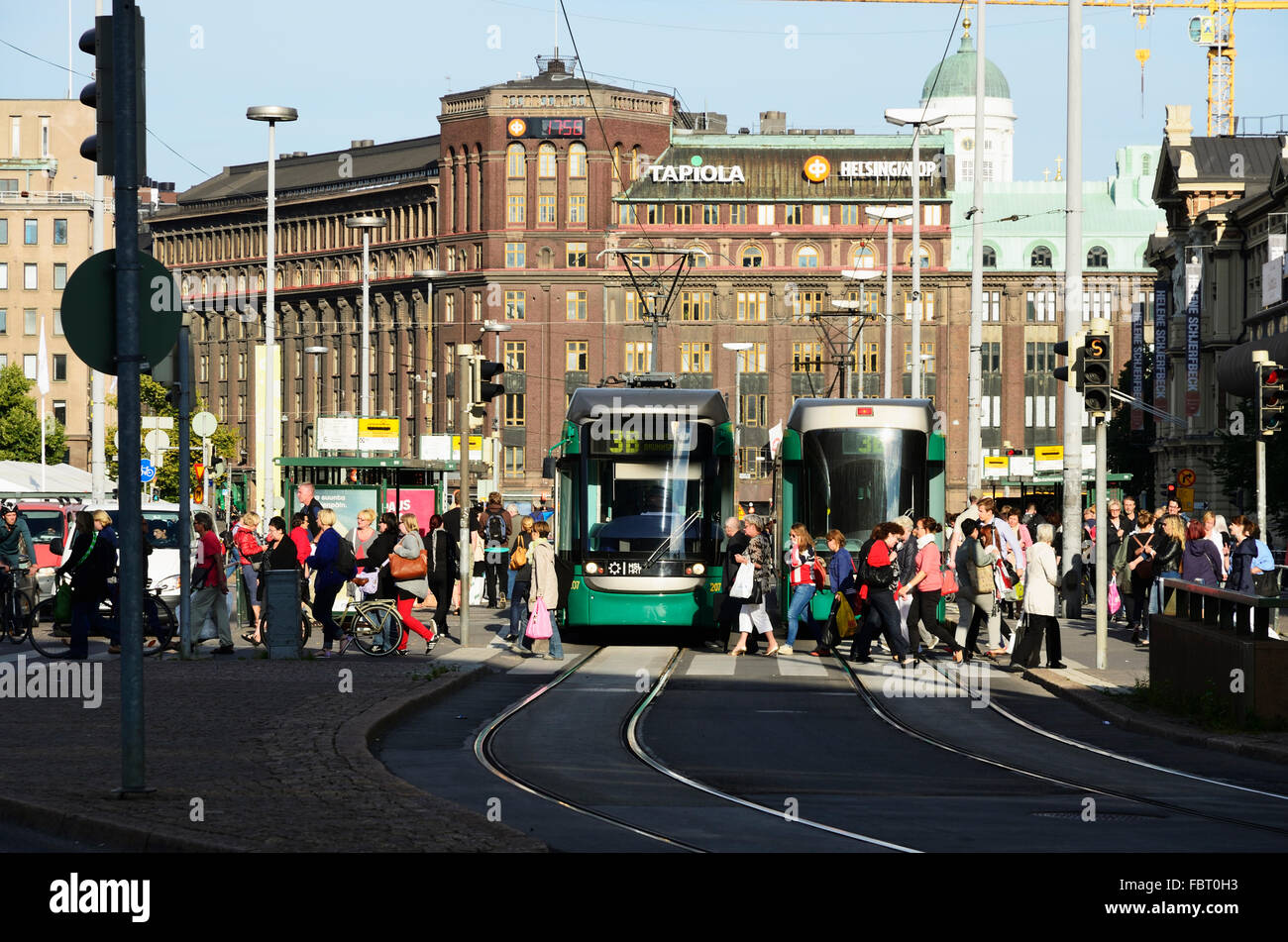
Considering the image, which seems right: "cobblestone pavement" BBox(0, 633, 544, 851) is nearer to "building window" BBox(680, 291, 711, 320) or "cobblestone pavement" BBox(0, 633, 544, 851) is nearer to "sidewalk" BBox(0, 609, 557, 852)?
"sidewalk" BBox(0, 609, 557, 852)

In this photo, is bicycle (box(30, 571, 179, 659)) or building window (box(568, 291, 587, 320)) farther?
building window (box(568, 291, 587, 320))

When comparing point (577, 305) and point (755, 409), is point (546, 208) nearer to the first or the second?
point (577, 305)

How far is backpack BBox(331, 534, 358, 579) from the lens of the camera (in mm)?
23406

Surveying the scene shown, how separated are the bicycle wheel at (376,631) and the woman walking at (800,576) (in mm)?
5229

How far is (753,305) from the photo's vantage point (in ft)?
364

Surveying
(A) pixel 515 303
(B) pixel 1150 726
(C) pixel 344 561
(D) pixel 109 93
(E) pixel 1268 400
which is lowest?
(B) pixel 1150 726

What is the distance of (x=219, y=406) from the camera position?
132 meters

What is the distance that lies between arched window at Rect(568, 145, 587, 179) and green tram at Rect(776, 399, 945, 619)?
8356cm

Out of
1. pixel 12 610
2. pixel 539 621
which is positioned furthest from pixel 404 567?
pixel 12 610

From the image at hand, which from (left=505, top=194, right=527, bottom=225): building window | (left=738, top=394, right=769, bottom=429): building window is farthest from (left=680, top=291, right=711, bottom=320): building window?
(left=505, top=194, right=527, bottom=225): building window

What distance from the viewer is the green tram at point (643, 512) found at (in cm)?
2652

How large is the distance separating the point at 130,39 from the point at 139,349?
5.46 ft

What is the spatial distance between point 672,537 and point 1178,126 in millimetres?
62856
